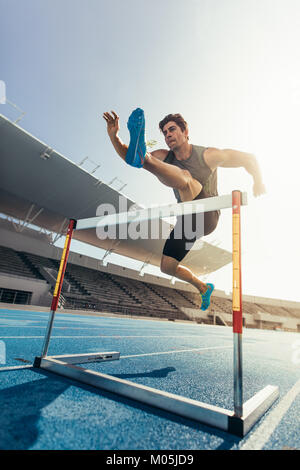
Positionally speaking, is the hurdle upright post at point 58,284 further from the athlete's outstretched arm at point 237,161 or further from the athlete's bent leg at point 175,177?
the athlete's outstretched arm at point 237,161

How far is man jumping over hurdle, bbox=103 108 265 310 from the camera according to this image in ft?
6.53

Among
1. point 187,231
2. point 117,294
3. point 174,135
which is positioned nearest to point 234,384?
point 187,231

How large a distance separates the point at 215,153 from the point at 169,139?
482 mm

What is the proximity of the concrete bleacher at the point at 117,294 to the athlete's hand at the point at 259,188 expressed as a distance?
1544cm

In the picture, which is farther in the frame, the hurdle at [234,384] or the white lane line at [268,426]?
the hurdle at [234,384]

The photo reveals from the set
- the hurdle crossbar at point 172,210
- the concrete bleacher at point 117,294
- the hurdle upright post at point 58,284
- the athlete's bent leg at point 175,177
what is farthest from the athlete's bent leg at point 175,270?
the concrete bleacher at point 117,294

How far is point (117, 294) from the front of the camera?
2259cm

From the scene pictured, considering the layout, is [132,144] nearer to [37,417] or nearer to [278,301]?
[37,417]

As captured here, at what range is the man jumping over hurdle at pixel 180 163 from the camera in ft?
6.53

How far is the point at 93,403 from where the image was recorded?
137cm

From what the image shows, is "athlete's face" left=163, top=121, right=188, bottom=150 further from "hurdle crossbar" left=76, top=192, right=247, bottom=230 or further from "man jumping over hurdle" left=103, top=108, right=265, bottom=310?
"hurdle crossbar" left=76, top=192, right=247, bottom=230

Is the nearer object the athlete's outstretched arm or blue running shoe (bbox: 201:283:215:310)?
the athlete's outstretched arm

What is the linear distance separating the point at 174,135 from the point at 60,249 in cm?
2176

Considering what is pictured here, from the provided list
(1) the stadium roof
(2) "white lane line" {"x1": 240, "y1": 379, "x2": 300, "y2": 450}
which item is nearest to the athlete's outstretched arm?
(2) "white lane line" {"x1": 240, "y1": 379, "x2": 300, "y2": 450}
